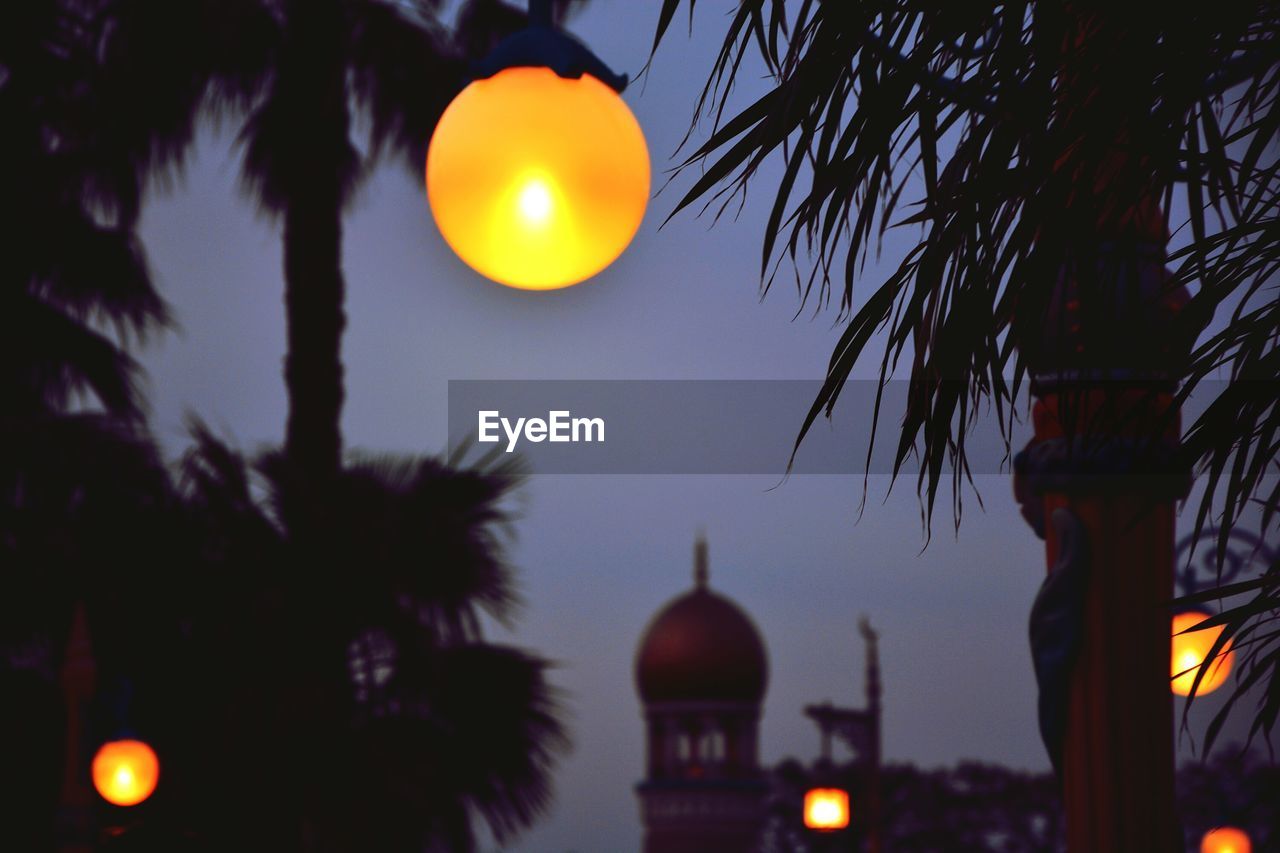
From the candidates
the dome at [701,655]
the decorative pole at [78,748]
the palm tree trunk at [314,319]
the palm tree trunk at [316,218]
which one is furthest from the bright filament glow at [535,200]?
the dome at [701,655]

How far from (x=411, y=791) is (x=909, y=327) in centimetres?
1060

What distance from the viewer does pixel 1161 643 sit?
403 cm

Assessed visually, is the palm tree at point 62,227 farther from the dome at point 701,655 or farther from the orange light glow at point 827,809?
the dome at point 701,655

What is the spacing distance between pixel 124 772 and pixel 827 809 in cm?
982

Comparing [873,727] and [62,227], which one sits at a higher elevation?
[62,227]

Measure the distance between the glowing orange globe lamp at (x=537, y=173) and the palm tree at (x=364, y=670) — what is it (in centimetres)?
1056

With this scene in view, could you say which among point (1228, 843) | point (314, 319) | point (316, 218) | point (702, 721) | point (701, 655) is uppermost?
point (701, 655)

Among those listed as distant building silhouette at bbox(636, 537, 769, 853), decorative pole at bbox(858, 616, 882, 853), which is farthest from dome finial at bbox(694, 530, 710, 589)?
decorative pole at bbox(858, 616, 882, 853)

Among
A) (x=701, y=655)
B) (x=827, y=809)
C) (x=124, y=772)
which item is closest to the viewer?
(x=124, y=772)

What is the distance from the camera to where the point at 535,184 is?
4.17 metres

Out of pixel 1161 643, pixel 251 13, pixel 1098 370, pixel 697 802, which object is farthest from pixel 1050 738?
pixel 697 802

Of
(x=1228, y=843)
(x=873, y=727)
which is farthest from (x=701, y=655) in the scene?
(x=1228, y=843)

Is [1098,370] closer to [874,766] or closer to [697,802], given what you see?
[874,766]

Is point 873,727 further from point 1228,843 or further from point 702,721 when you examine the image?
point 702,721
